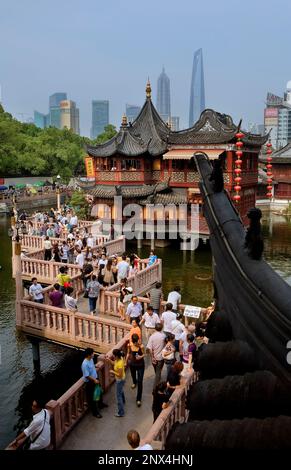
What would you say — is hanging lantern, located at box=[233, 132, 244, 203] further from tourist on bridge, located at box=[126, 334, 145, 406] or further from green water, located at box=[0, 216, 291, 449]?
green water, located at box=[0, 216, 291, 449]

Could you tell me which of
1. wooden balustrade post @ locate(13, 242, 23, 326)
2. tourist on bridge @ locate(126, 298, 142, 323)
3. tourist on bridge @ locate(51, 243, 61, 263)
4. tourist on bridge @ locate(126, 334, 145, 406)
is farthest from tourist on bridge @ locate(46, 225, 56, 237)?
tourist on bridge @ locate(126, 334, 145, 406)

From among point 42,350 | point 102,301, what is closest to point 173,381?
point 102,301

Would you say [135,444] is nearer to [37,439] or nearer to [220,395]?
[37,439]

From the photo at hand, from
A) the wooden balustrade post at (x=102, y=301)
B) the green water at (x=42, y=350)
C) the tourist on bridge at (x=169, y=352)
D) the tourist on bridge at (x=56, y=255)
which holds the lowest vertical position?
the green water at (x=42, y=350)

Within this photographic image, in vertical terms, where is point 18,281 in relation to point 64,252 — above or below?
below

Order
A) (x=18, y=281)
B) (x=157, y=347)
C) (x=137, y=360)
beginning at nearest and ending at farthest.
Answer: (x=137, y=360) < (x=157, y=347) < (x=18, y=281)

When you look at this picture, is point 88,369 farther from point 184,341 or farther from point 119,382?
point 184,341

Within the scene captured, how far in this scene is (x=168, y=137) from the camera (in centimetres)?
3269

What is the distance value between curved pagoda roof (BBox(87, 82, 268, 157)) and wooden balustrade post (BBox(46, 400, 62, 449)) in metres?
24.8

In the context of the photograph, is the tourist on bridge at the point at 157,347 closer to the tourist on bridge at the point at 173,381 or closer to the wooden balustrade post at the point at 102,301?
the tourist on bridge at the point at 173,381

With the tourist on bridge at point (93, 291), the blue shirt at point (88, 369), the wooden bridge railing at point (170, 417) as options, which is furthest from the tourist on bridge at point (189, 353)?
the tourist on bridge at point (93, 291)

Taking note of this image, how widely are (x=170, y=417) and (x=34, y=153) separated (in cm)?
6251

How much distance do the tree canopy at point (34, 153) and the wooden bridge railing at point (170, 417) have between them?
50.6 metres

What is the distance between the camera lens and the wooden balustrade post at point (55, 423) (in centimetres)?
748
